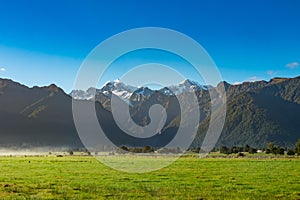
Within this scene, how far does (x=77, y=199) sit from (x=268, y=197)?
1380 cm

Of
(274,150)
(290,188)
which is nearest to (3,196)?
(290,188)

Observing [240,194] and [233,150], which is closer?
[240,194]

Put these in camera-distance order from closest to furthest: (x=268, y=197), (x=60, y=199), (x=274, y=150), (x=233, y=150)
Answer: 1. (x=60, y=199)
2. (x=268, y=197)
3. (x=274, y=150)
4. (x=233, y=150)

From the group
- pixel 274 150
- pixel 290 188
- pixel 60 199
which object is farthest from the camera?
pixel 274 150

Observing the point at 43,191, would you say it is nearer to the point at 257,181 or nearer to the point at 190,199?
the point at 190,199

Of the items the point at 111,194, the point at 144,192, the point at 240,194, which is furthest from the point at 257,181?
the point at 111,194

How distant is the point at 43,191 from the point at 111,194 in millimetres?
5606

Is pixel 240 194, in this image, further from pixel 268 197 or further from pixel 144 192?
pixel 144 192

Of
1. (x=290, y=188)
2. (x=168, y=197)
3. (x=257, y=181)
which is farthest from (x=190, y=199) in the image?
(x=257, y=181)

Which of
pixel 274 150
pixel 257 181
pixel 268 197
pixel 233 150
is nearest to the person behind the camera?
pixel 268 197

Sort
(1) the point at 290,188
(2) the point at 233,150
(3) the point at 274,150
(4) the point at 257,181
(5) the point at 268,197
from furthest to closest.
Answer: (2) the point at 233,150, (3) the point at 274,150, (4) the point at 257,181, (1) the point at 290,188, (5) the point at 268,197

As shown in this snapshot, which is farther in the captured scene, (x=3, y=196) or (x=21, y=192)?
(x=21, y=192)

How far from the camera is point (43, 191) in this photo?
30406mm

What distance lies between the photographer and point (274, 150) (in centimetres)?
17438
